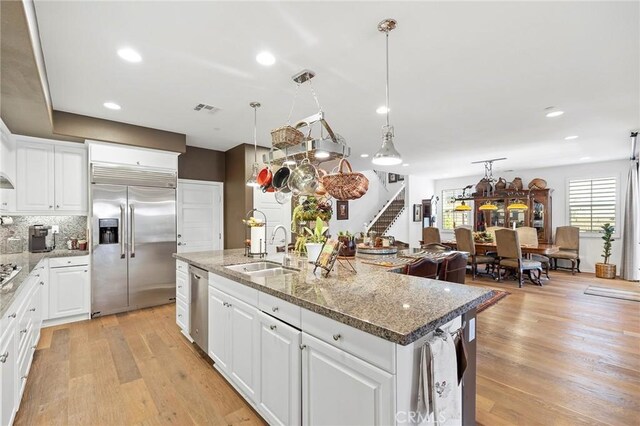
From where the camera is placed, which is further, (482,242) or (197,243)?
(482,242)

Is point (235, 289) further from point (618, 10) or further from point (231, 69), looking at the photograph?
point (618, 10)

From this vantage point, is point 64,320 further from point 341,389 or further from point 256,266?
point 341,389

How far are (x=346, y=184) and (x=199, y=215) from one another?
4.12 metres

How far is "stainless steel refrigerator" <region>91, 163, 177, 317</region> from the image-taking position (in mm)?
4012

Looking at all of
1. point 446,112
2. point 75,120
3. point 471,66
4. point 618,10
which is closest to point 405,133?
point 446,112

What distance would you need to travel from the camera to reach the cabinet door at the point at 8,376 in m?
1.64

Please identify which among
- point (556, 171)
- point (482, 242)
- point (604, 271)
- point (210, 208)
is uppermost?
point (556, 171)

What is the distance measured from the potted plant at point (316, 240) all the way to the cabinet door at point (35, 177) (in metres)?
3.56

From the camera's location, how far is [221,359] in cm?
246

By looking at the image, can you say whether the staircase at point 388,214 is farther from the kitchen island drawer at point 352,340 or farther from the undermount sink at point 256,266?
the kitchen island drawer at point 352,340

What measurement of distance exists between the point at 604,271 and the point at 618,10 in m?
6.75

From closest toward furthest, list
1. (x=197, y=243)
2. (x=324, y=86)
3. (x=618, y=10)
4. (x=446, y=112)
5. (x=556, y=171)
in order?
(x=618, y=10)
(x=324, y=86)
(x=446, y=112)
(x=197, y=243)
(x=556, y=171)

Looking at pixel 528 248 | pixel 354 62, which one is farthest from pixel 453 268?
pixel 528 248

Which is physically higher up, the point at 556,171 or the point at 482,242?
the point at 556,171
